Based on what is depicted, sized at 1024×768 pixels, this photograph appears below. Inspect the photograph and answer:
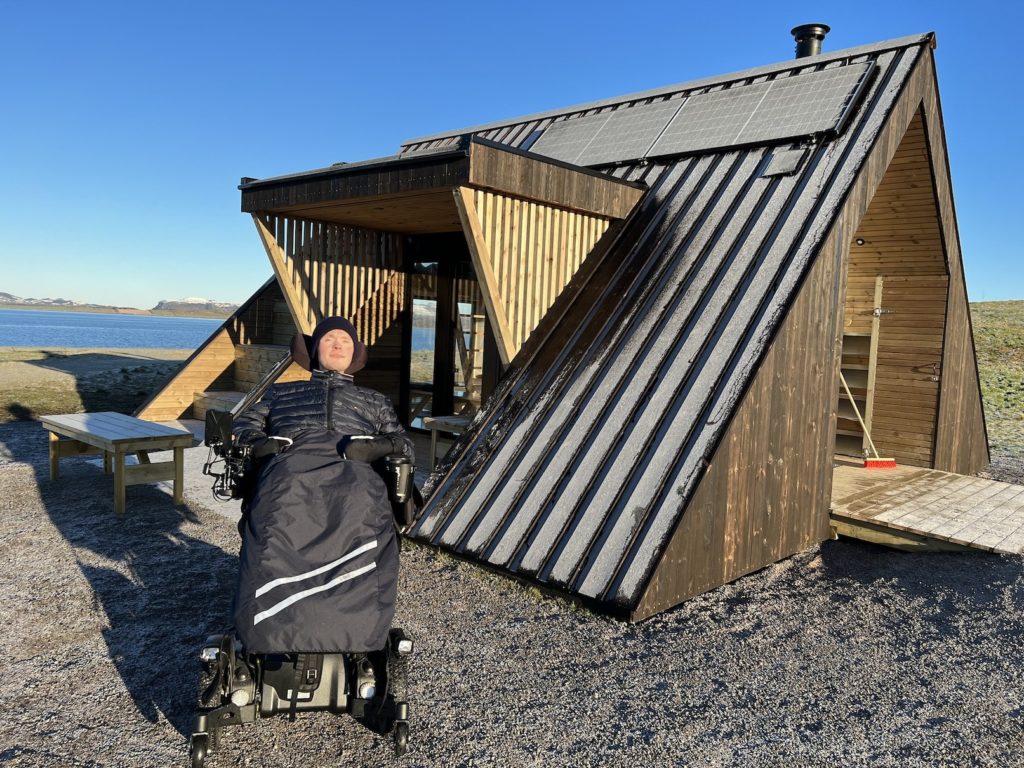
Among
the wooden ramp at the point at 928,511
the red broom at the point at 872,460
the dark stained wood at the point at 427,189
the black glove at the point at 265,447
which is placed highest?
the dark stained wood at the point at 427,189

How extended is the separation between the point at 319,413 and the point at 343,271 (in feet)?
17.9

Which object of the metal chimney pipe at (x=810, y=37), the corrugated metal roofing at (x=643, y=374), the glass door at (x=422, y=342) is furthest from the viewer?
the glass door at (x=422, y=342)

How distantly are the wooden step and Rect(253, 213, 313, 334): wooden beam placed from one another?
2.62 meters

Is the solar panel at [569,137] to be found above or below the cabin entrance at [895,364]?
above

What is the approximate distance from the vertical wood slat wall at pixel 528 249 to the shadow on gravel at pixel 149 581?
9.25 ft

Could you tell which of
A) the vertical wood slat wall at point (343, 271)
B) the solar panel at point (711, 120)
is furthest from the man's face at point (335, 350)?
the solar panel at point (711, 120)

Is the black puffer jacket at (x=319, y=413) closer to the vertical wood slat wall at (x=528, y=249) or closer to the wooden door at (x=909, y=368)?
the vertical wood slat wall at (x=528, y=249)

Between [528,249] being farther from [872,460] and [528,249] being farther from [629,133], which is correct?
[872,460]

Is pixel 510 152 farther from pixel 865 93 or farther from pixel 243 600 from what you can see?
pixel 243 600

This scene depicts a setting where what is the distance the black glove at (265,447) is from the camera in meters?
3.20

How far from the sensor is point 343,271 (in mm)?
8578

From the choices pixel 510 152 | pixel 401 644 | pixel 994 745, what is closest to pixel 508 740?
pixel 401 644

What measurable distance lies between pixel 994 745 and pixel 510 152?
4560 mm

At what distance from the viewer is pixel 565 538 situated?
190 inches
